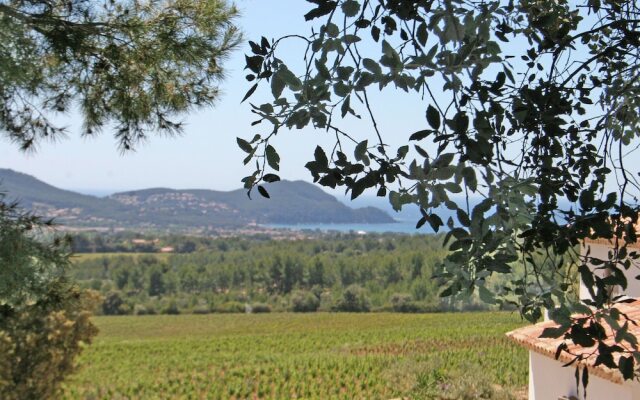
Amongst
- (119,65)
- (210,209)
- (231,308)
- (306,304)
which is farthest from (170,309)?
(210,209)

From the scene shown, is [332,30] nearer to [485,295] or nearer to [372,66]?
[372,66]

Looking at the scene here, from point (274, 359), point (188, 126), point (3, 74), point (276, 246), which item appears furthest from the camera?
point (276, 246)

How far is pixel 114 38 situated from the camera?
3.68 metres

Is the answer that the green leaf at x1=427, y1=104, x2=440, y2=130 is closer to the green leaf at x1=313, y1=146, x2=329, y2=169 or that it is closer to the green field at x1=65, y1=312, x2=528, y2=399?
the green leaf at x1=313, y1=146, x2=329, y2=169

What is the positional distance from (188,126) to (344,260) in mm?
55193

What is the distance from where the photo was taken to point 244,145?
36.4 inches

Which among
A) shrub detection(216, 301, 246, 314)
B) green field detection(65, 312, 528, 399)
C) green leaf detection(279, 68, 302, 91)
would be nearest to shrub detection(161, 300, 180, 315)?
shrub detection(216, 301, 246, 314)

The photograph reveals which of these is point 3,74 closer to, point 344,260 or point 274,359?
point 274,359

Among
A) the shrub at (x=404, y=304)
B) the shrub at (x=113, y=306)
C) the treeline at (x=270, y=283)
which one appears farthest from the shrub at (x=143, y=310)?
the shrub at (x=404, y=304)

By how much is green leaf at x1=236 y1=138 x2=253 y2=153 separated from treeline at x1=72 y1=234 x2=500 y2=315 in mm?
40288

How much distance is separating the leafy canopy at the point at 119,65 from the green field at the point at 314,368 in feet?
18.3

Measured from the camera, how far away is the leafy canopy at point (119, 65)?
11.9 ft

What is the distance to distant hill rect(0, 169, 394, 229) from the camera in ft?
448

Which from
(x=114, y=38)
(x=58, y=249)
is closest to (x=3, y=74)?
(x=114, y=38)
